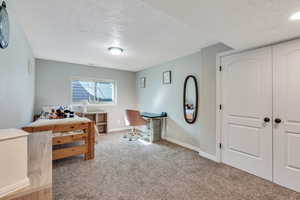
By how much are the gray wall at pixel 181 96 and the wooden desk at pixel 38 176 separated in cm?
268

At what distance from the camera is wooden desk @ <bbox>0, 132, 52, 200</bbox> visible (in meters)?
0.70

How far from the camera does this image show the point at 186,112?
3.60m

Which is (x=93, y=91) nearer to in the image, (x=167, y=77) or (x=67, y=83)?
(x=67, y=83)

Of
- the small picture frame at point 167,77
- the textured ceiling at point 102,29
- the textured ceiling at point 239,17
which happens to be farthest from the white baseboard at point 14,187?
Answer: the small picture frame at point 167,77

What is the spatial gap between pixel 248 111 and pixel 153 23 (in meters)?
2.06

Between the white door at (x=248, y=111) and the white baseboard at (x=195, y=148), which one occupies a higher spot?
the white door at (x=248, y=111)

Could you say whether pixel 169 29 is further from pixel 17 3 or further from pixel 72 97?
pixel 72 97

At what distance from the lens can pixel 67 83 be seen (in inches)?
177

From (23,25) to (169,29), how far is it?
225cm

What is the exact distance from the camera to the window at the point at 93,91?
186 inches

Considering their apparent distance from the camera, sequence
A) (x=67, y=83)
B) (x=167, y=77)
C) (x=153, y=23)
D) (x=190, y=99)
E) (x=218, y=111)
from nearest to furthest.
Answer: (x=153, y=23) → (x=218, y=111) → (x=190, y=99) → (x=167, y=77) → (x=67, y=83)

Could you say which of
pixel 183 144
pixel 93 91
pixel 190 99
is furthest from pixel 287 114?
pixel 93 91

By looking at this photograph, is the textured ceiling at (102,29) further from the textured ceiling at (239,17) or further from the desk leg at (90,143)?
the desk leg at (90,143)

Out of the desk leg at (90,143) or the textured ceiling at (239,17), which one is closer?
the textured ceiling at (239,17)
